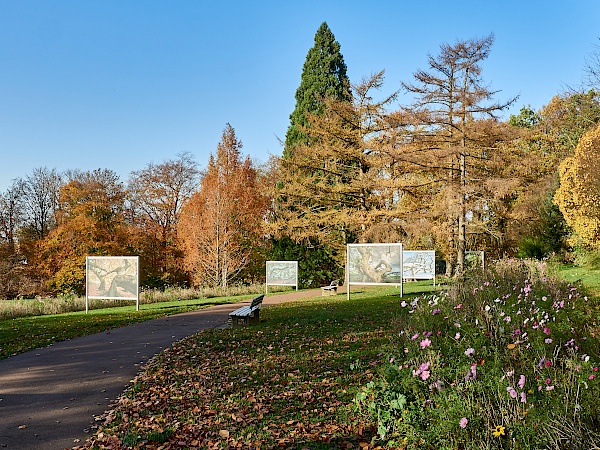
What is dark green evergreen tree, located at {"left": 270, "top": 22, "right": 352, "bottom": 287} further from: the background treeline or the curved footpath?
the curved footpath

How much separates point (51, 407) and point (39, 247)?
30984mm

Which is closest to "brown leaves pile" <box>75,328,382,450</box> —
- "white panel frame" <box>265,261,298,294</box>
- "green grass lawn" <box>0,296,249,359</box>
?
"green grass lawn" <box>0,296,249,359</box>

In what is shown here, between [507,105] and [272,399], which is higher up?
[507,105]

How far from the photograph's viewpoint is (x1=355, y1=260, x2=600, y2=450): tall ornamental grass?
125 inches

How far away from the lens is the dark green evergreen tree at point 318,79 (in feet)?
101

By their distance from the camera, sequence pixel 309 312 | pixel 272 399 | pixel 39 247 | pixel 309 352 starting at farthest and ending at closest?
pixel 39 247 < pixel 309 312 < pixel 309 352 < pixel 272 399

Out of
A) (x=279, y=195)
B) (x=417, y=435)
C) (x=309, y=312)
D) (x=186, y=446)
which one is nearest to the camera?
(x=417, y=435)

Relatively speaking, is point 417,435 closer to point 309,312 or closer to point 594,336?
point 594,336

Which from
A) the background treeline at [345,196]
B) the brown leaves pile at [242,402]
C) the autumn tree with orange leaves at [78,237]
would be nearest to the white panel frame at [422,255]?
the background treeline at [345,196]

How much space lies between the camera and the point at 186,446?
14.9 feet

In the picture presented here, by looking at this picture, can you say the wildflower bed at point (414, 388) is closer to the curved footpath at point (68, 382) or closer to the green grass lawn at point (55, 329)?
the curved footpath at point (68, 382)

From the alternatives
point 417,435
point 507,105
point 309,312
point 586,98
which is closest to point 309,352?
point 417,435

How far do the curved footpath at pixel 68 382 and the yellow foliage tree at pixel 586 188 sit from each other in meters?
17.8

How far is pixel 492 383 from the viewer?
12.0 ft
